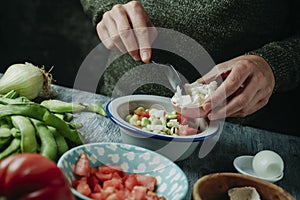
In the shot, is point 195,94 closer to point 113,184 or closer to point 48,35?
point 113,184

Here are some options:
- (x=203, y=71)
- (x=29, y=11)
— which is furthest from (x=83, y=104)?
(x=29, y=11)

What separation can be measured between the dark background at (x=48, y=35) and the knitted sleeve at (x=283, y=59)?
1.54m

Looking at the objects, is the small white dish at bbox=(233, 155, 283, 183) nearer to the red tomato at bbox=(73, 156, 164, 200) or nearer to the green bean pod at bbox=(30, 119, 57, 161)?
the red tomato at bbox=(73, 156, 164, 200)

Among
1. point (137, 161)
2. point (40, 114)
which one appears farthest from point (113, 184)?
point (40, 114)

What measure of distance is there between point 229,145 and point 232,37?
371 millimetres

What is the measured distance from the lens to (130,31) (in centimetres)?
150

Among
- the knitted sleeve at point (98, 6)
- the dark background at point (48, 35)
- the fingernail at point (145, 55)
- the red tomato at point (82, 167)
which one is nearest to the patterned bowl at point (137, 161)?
the red tomato at point (82, 167)

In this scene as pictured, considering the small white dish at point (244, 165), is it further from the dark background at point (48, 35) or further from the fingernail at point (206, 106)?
the dark background at point (48, 35)

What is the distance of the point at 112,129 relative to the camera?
1.50 m

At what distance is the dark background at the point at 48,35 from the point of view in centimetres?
282

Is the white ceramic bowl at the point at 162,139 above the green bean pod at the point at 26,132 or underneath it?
underneath

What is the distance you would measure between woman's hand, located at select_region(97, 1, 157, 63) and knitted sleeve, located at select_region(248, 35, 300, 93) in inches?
12.9

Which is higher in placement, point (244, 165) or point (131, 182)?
point (131, 182)

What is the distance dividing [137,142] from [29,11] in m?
1.74
